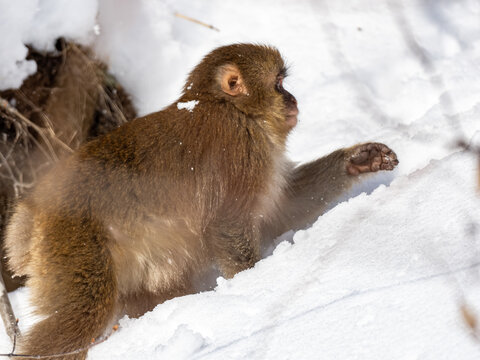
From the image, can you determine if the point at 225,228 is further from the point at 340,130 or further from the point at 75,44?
the point at 75,44

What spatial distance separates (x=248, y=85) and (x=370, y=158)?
927 mm

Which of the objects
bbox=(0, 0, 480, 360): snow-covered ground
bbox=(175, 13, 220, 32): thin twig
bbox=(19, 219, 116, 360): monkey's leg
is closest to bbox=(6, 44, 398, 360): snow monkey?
bbox=(19, 219, 116, 360): monkey's leg

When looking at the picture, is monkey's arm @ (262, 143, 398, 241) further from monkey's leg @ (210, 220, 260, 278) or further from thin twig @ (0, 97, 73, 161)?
thin twig @ (0, 97, 73, 161)

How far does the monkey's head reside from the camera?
3.95 metres

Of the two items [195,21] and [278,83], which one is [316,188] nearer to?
[278,83]

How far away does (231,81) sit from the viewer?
395 cm

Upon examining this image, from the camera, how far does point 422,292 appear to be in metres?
2.44

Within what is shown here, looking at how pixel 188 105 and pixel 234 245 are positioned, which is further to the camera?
pixel 188 105

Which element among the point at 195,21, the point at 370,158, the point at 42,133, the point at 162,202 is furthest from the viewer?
the point at 195,21

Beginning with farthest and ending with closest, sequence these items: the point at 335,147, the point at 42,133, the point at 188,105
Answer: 1. the point at 42,133
2. the point at 335,147
3. the point at 188,105

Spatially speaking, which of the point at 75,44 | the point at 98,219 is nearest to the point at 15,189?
the point at 75,44

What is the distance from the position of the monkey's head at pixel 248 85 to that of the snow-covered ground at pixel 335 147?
29.2 inches

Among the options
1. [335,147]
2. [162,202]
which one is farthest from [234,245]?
[335,147]

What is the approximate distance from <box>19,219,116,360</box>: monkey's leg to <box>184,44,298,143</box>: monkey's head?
1.18 m
